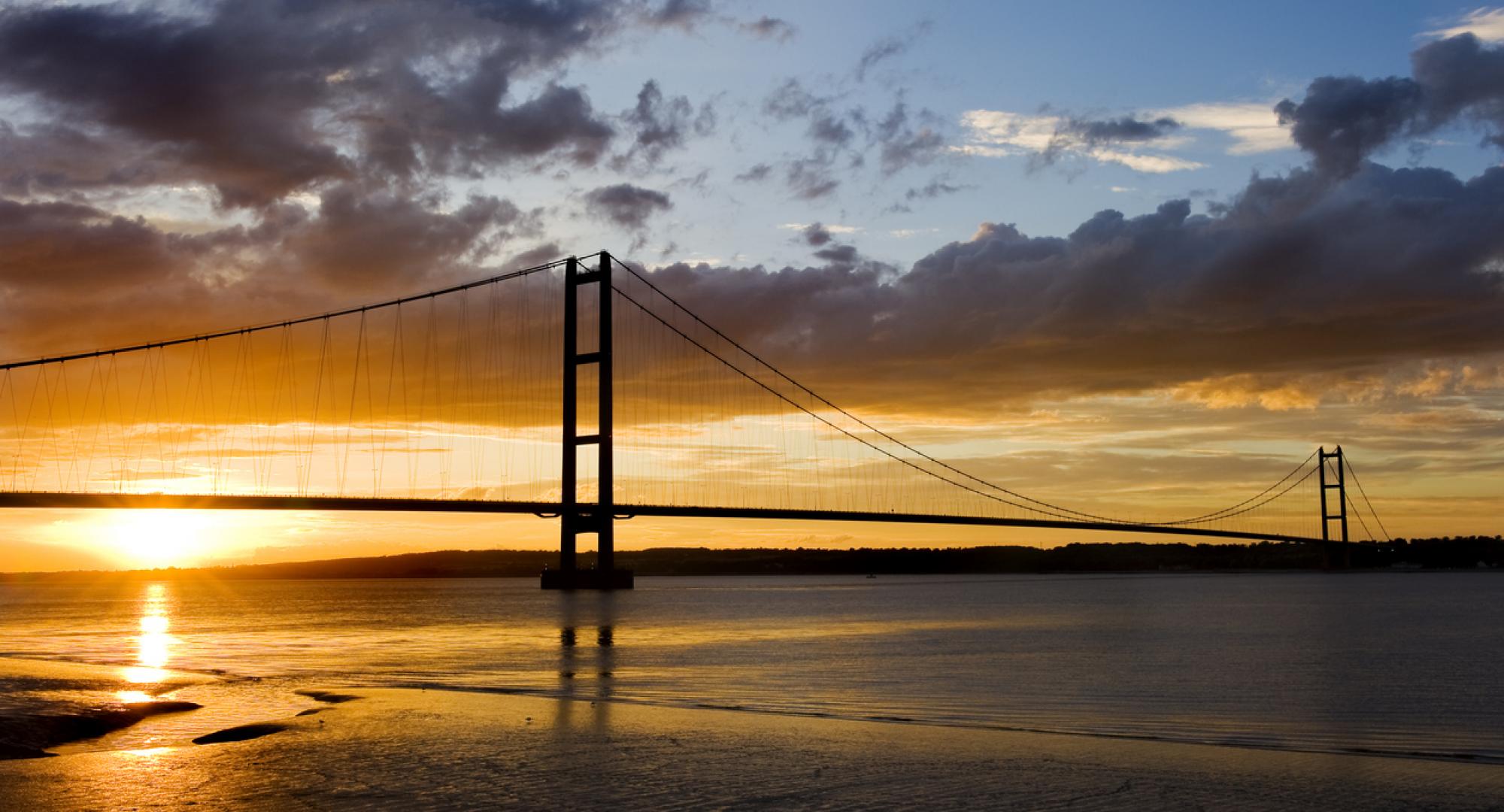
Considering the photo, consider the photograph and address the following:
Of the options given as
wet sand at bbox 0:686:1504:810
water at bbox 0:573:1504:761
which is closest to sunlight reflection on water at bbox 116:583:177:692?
water at bbox 0:573:1504:761

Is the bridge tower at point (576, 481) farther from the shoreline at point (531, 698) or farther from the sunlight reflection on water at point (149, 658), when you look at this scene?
the shoreline at point (531, 698)

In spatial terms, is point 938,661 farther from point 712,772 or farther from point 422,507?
point 422,507

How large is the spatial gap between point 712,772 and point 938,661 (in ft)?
59.8

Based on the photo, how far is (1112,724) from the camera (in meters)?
16.8

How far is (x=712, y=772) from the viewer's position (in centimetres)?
1209

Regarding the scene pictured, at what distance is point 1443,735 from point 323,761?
1335 cm

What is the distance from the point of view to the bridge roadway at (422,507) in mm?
60156

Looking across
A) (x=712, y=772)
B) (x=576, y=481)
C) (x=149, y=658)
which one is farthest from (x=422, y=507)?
(x=712, y=772)

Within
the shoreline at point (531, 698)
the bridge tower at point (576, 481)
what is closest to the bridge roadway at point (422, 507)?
the bridge tower at point (576, 481)

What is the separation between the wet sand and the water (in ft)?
7.76

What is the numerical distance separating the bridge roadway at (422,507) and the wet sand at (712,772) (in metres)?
50.8

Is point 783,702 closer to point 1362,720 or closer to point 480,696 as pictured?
point 480,696

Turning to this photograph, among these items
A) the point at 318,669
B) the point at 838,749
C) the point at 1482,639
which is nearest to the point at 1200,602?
the point at 1482,639

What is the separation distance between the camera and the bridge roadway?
197 feet
